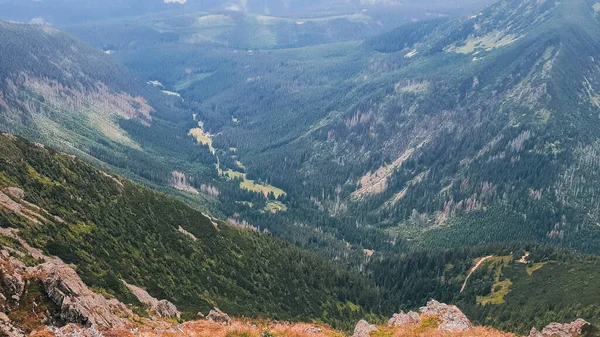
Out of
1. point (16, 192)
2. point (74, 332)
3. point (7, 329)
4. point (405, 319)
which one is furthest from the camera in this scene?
point (16, 192)

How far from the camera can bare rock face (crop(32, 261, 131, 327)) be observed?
62.8 metres

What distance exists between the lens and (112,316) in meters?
70.1

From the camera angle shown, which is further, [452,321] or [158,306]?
[158,306]

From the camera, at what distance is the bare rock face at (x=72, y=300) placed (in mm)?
62841

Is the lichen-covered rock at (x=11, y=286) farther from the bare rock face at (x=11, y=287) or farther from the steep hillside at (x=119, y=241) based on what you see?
the steep hillside at (x=119, y=241)

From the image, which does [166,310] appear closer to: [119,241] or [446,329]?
[446,329]

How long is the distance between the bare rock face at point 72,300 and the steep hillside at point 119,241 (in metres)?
23.2

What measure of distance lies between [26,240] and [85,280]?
16240 mm

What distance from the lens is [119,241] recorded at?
15050 centimetres

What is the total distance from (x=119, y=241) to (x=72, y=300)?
89379mm

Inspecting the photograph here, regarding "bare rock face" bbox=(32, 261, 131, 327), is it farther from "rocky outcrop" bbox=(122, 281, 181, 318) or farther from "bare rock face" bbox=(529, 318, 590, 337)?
"bare rock face" bbox=(529, 318, 590, 337)

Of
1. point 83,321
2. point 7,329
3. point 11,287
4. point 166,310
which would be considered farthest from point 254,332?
point 166,310

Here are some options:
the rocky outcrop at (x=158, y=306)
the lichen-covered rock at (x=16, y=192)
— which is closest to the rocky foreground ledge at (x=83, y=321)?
the rocky outcrop at (x=158, y=306)

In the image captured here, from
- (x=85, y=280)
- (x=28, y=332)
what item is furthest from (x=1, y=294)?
(x=85, y=280)
